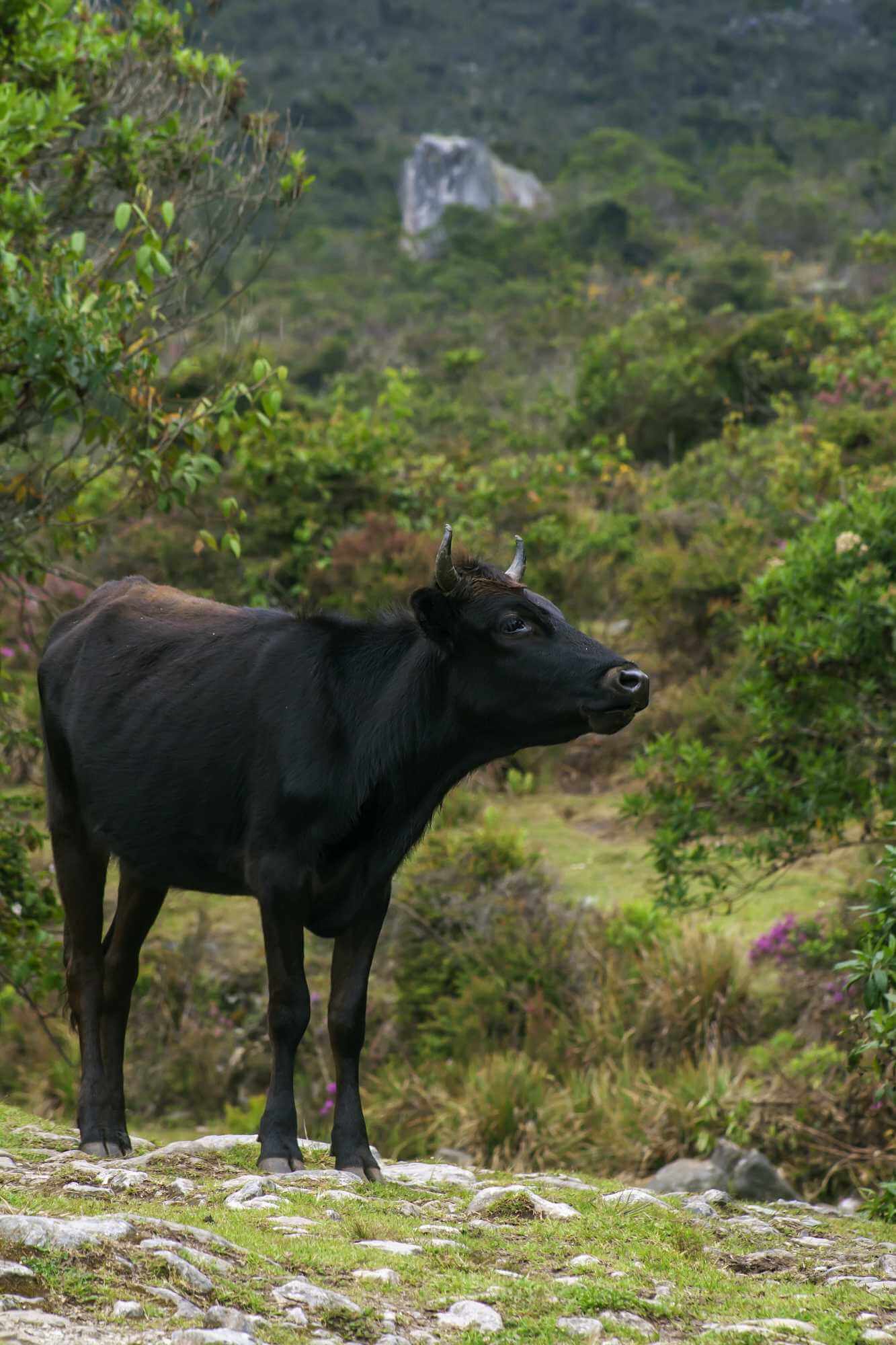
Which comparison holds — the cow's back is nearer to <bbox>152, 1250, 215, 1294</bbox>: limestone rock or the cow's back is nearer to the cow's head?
the cow's head

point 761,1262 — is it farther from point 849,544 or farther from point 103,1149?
point 849,544

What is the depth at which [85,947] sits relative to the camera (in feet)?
20.6

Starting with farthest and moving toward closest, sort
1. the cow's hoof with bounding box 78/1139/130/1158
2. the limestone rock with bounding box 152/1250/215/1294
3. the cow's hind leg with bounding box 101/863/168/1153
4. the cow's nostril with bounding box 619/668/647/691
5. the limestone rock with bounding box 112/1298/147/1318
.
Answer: the cow's hind leg with bounding box 101/863/168/1153, the cow's hoof with bounding box 78/1139/130/1158, the cow's nostril with bounding box 619/668/647/691, the limestone rock with bounding box 152/1250/215/1294, the limestone rock with bounding box 112/1298/147/1318

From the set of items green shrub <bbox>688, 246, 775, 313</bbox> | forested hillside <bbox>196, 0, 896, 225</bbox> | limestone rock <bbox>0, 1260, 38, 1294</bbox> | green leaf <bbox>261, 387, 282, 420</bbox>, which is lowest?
limestone rock <bbox>0, 1260, 38, 1294</bbox>

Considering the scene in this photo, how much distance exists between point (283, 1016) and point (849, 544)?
13.9ft

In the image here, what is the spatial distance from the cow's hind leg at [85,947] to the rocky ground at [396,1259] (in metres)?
0.18

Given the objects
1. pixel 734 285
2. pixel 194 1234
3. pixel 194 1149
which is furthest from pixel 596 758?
pixel 734 285

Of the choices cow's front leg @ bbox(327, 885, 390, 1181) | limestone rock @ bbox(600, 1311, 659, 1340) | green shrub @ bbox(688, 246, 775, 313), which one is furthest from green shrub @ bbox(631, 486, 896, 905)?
green shrub @ bbox(688, 246, 775, 313)

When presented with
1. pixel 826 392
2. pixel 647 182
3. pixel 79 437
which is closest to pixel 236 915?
pixel 79 437

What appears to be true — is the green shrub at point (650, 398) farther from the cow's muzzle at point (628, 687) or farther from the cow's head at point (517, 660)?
the cow's muzzle at point (628, 687)

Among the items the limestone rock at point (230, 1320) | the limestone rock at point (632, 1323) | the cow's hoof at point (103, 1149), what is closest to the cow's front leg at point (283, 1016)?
the cow's hoof at point (103, 1149)

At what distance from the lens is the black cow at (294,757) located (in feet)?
18.4

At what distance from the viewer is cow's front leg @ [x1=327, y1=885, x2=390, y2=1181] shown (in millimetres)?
5594

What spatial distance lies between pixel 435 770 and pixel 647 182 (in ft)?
220
